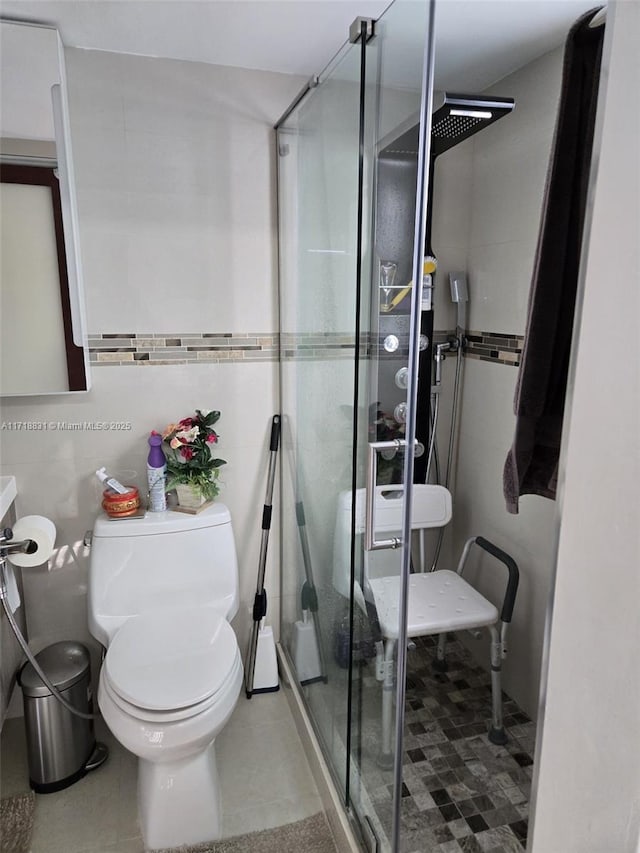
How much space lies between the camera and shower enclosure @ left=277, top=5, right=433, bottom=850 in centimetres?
111

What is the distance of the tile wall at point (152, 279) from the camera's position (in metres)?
1.87

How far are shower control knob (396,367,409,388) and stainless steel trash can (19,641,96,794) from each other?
4.65 feet

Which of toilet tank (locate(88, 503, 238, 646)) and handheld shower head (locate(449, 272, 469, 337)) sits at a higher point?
handheld shower head (locate(449, 272, 469, 337))

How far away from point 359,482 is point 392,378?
0.95 ft

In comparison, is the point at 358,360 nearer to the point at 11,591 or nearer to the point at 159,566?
the point at 159,566

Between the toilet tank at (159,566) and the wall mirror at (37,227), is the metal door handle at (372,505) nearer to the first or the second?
the toilet tank at (159,566)

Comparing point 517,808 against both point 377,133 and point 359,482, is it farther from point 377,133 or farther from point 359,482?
point 377,133

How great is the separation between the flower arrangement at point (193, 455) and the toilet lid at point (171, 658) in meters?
0.42

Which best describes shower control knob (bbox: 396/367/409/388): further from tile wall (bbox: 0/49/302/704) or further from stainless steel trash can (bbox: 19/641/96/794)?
stainless steel trash can (bbox: 19/641/96/794)

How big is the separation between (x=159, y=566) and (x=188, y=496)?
9.7 inches

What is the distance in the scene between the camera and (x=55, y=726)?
1781 millimetres

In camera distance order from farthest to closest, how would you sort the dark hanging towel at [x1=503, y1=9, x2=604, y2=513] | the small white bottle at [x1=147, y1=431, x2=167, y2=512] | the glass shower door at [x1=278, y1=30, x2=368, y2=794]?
the small white bottle at [x1=147, y1=431, x2=167, y2=512]
the glass shower door at [x1=278, y1=30, x2=368, y2=794]
the dark hanging towel at [x1=503, y1=9, x2=604, y2=513]

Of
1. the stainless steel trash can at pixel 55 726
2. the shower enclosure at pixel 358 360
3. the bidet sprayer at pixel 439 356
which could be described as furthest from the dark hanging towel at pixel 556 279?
the stainless steel trash can at pixel 55 726

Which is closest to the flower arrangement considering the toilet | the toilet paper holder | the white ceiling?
the toilet
